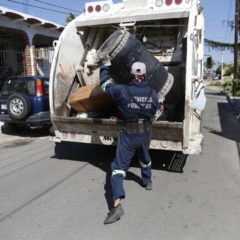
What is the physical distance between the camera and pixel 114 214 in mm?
4137

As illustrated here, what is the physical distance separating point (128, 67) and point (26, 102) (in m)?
3.82

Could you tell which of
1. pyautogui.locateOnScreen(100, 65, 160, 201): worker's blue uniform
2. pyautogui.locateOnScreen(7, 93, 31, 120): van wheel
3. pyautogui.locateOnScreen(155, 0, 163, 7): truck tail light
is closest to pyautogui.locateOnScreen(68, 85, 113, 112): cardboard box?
pyautogui.locateOnScreen(100, 65, 160, 201): worker's blue uniform

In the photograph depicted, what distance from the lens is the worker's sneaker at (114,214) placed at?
13.4 feet

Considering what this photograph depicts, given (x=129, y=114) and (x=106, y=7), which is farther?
(x=106, y=7)

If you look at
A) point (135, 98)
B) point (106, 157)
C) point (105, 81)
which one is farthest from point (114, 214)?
point (106, 157)

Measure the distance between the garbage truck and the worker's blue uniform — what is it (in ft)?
2.93

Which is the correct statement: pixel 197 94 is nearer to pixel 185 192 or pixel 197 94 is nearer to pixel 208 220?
pixel 185 192

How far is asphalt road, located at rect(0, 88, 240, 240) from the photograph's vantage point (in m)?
3.89

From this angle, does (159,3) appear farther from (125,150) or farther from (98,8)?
(125,150)

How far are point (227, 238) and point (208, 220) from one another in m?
0.42

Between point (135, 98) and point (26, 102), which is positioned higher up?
point (135, 98)

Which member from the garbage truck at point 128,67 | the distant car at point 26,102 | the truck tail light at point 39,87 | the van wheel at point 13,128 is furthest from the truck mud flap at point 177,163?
the van wheel at point 13,128

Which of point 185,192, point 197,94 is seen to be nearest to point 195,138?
point 197,94

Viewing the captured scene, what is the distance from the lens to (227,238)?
3.71 metres
